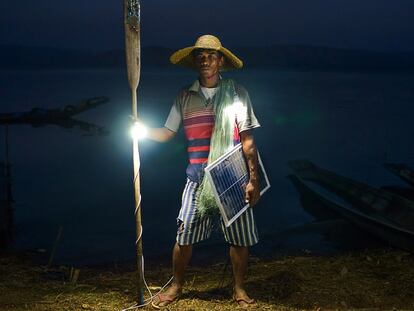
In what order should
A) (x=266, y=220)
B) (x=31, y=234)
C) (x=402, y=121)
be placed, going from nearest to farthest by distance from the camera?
(x=31, y=234)
(x=266, y=220)
(x=402, y=121)

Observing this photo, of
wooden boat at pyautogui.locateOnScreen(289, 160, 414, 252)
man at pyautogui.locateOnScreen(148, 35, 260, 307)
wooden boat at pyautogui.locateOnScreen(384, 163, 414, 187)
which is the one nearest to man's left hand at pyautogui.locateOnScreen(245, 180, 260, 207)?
man at pyautogui.locateOnScreen(148, 35, 260, 307)

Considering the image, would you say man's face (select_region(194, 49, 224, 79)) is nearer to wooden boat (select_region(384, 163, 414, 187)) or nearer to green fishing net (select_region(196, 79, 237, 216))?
green fishing net (select_region(196, 79, 237, 216))

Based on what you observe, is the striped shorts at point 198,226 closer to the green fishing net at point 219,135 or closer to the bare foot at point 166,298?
the green fishing net at point 219,135

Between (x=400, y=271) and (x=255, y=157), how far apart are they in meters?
→ 2.60

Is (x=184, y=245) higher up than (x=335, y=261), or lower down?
higher up

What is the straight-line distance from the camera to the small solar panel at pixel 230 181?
12.3ft

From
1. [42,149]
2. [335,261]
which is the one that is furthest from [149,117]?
[335,261]

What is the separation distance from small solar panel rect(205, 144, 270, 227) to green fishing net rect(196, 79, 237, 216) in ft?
0.32

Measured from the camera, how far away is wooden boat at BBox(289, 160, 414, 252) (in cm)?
731

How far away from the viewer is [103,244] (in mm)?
10586

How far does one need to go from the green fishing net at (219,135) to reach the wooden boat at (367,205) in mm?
3779

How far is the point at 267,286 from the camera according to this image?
4.81 metres

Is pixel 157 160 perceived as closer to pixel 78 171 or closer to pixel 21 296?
pixel 78 171

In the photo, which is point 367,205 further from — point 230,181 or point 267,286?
point 230,181
